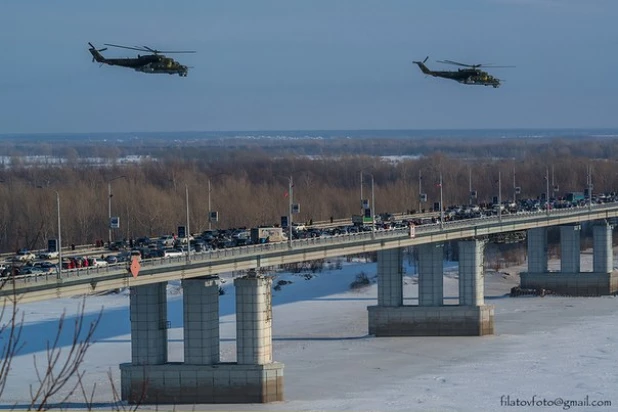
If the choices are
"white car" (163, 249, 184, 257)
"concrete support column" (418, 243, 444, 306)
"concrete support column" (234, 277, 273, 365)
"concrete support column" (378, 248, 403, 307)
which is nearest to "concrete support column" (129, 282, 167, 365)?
"white car" (163, 249, 184, 257)

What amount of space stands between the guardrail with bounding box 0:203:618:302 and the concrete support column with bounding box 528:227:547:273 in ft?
4.61

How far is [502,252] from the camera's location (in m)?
120

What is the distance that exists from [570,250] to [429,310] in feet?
91.3

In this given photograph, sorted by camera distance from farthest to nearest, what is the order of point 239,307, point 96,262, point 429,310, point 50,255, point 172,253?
1. point 429,310
2. point 50,255
3. point 172,253
4. point 96,262
5. point 239,307

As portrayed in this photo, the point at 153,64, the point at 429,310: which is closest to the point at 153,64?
the point at 153,64

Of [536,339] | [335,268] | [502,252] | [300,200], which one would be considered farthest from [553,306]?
[300,200]

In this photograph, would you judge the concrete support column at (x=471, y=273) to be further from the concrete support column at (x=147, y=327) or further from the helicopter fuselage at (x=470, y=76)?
the concrete support column at (x=147, y=327)

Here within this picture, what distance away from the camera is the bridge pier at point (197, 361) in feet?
161

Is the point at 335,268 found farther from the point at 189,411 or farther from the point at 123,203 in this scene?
the point at 189,411

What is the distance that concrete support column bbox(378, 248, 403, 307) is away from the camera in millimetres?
69688

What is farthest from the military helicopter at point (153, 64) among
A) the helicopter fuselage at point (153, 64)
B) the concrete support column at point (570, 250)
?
the concrete support column at point (570, 250)

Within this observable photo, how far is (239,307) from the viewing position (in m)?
50.9

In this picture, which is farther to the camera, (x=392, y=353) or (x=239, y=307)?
(x=392, y=353)

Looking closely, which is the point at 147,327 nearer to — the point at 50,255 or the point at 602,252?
the point at 50,255
